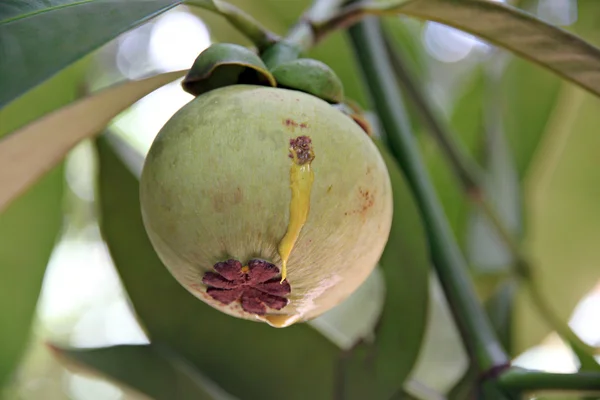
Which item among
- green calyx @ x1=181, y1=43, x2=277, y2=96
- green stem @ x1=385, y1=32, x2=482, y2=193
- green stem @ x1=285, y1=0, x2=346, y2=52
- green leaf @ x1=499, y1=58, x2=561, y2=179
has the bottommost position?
green calyx @ x1=181, y1=43, x2=277, y2=96

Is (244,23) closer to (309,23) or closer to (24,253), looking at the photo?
(309,23)

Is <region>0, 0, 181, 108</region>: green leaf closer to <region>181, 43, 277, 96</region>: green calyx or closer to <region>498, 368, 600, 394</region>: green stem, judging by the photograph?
<region>181, 43, 277, 96</region>: green calyx

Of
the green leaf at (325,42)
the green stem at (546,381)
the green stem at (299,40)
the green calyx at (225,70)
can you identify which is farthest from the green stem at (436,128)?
the green calyx at (225,70)

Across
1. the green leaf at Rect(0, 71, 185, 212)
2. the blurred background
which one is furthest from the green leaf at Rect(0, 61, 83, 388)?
the green leaf at Rect(0, 71, 185, 212)

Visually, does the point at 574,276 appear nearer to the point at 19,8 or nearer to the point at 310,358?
the point at 310,358

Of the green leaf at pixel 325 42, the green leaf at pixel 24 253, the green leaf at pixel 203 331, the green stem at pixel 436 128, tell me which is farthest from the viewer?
the green leaf at pixel 325 42

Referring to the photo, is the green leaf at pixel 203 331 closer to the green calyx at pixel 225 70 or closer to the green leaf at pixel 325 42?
the green calyx at pixel 225 70
